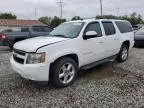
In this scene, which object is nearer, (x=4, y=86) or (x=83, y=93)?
(x=83, y=93)

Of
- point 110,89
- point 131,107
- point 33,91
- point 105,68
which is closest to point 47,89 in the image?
point 33,91

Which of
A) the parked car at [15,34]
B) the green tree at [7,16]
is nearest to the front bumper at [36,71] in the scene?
the parked car at [15,34]

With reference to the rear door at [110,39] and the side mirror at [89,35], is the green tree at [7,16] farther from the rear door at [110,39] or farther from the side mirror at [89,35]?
the side mirror at [89,35]

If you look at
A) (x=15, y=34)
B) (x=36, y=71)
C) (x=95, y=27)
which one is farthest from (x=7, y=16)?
(x=36, y=71)

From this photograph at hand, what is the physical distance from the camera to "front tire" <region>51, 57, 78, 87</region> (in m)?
4.72

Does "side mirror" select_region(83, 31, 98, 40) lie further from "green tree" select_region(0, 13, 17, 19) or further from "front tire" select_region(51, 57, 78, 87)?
"green tree" select_region(0, 13, 17, 19)

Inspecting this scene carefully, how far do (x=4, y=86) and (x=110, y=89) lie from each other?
2788 mm

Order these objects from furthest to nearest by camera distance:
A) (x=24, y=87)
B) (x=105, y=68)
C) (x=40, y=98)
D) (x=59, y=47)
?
(x=105, y=68) → (x=24, y=87) → (x=59, y=47) → (x=40, y=98)

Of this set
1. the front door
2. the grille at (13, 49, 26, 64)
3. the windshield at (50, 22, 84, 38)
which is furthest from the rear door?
the grille at (13, 49, 26, 64)

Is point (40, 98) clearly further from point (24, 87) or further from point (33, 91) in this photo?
point (24, 87)

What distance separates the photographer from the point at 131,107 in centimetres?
389

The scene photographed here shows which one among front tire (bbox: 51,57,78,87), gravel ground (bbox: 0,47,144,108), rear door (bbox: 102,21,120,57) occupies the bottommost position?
gravel ground (bbox: 0,47,144,108)

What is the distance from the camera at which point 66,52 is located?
16.0 feet

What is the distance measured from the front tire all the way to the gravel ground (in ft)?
0.56
